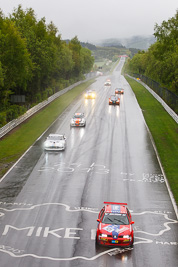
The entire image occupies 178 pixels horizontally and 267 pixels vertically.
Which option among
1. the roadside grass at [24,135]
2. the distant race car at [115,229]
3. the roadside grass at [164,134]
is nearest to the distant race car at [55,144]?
the roadside grass at [24,135]

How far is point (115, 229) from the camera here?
19.2 metres

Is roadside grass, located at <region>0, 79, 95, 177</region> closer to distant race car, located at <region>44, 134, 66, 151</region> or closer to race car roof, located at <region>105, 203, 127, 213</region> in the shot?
distant race car, located at <region>44, 134, 66, 151</region>

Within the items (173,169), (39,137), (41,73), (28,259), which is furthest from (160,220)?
(41,73)

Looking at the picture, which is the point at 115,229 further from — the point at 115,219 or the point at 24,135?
the point at 24,135

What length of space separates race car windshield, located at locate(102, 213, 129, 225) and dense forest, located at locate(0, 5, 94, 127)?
1298 inches

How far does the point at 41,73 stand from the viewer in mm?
80188

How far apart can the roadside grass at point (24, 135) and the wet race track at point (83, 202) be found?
122 centimetres

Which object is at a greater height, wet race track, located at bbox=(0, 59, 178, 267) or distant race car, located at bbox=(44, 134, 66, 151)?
distant race car, located at bbox=(44, 134, 66, 151)

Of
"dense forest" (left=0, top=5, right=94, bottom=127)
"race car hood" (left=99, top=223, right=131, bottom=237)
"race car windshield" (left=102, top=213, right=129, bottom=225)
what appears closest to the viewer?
"race car hood" (left=99, top=223, right=131, bottom=237)

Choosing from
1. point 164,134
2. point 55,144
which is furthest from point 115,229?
point 164,134

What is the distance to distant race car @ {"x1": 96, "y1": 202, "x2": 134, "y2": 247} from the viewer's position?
18.8 metres

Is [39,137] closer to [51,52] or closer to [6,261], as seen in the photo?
[6,261]

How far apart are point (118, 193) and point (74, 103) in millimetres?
49959

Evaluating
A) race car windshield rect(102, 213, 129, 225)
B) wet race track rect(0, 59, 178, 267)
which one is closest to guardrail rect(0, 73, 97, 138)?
wet race track rect(0, 59, 178, 267)
